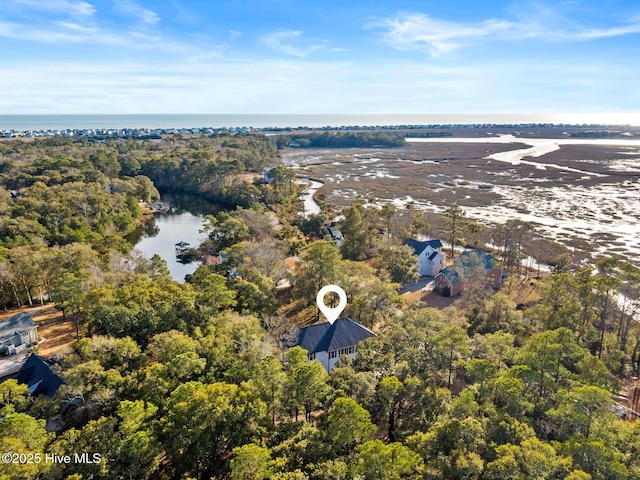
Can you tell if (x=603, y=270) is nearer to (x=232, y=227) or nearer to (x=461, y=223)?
(x=461, y=223)

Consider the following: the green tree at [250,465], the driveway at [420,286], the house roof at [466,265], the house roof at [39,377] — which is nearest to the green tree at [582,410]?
the green tree at [250,465]

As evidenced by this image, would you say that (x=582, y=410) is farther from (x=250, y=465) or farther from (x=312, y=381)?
(x=250, y=465)

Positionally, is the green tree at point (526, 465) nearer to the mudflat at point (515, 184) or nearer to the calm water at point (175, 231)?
the calm water at point (175, 231)

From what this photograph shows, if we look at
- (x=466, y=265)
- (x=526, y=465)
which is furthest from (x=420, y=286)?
(x=526, y=465)

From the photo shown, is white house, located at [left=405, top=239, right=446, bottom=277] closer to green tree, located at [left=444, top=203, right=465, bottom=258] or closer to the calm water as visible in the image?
green tree, located at [left=444, top=203, right=465, bottom=258]

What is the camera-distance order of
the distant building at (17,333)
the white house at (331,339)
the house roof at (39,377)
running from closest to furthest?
the house roof at (39,377)
the white house at (331,339)
the distant building at (17,333)

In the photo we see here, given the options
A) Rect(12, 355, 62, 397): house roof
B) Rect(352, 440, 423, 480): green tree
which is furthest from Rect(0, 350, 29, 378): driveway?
Rect(352, 440, 423, 480): green tree

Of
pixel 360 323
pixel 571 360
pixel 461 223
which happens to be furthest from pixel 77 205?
pixel 571 360
